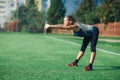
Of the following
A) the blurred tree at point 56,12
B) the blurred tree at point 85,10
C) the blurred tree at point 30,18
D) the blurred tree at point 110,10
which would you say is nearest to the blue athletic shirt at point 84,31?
the blurred tree at point 110,10

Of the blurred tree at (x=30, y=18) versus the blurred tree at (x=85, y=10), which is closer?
the blurred tree at (x=85, y=10)

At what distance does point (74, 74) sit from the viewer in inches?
254

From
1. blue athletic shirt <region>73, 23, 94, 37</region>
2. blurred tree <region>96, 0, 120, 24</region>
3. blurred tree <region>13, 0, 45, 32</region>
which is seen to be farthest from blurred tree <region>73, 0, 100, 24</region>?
blue athletic shirt <region>73, 23, 94, 37</region>

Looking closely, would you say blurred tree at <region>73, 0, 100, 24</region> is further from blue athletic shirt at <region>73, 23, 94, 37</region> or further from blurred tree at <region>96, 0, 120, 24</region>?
blue athletic shirt at <region>73, 23, 94, 37</region>

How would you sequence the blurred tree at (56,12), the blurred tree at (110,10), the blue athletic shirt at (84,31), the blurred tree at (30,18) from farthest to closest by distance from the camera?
the blurred tree at (56,12) < the blurred tree at (30,18) < the blurred tree at (110,10) < the blue athletic shirt at (84,31)

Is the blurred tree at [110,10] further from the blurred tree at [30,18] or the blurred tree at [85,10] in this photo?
the blurred tree at [30,18]

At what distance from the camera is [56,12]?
10138 centimetres

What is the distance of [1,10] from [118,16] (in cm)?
11234

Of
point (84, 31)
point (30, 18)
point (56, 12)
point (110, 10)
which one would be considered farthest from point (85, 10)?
point (84, 31)

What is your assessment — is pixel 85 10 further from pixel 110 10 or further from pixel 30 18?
pixel 30 18

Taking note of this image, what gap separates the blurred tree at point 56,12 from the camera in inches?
3984

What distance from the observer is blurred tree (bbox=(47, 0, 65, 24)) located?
10120 cm

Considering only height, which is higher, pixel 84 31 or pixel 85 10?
pixel 85 10

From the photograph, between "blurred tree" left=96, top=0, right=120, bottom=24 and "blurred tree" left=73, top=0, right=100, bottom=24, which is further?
"blurred tree" left=73, top=0, right=100, bottom=24
